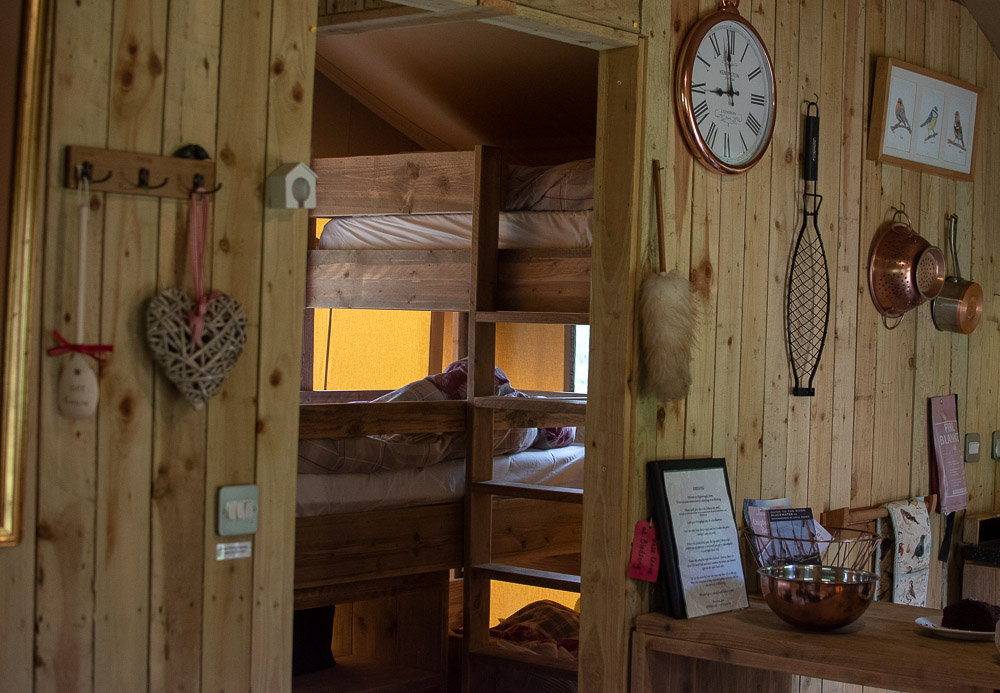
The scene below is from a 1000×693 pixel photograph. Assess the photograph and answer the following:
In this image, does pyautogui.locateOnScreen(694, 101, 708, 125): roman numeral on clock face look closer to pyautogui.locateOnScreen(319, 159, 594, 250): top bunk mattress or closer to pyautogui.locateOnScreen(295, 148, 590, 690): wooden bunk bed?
pyautogui.locateOnScreen(295, 148, 590, 690): wooden bunk bed

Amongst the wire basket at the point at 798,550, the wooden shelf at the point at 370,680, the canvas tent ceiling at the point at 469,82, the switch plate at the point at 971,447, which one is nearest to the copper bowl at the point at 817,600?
the wire basket at the point at 798,550

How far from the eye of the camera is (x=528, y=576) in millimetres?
3719

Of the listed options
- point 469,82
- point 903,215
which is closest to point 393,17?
point 903,215

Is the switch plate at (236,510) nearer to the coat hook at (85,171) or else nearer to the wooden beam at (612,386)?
the coat hook at (85,171)

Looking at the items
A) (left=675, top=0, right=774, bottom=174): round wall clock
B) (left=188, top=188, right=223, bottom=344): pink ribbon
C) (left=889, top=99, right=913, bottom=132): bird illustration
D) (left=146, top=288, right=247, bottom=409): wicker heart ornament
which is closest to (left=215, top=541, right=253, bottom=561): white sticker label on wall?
(left=146, top=288, right=247, bottom=409): wicker heart ornament

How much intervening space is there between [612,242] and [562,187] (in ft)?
A: 4.21

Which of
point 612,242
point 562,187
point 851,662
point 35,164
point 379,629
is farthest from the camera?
point 379,629

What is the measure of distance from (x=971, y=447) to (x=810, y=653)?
1822 mm

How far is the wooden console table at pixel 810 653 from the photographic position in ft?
7.41

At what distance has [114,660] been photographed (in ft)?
6.23

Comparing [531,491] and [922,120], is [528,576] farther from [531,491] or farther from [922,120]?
[922,120]

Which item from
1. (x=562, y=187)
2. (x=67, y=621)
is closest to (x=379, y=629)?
(x=562, y=187)

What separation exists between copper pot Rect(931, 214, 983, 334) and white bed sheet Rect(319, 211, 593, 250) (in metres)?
1.22

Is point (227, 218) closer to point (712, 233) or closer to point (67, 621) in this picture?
point (67, 621)
